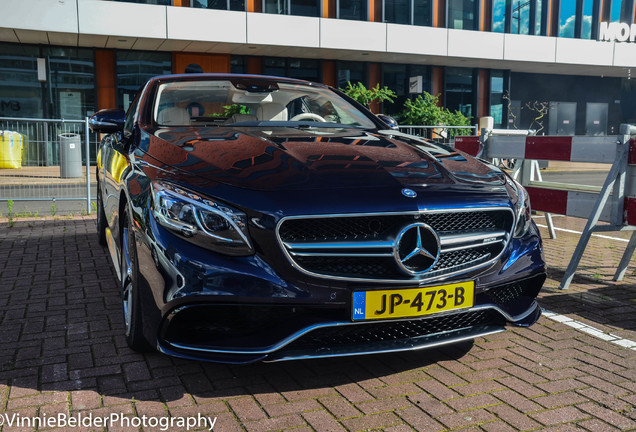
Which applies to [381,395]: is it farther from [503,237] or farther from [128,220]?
[128,220]

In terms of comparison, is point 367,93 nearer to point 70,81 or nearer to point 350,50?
point 350,50

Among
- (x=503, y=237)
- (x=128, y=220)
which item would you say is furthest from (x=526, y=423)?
(x=128, y=220)

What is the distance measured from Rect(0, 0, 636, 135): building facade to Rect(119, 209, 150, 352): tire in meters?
17.2

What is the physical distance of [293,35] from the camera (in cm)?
2112

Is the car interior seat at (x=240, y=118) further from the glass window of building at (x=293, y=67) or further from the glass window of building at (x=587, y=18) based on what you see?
the glass window of building at (x=587, y=18)

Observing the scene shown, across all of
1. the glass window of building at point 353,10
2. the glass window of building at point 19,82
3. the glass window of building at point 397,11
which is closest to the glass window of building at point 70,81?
the glass window of building at point 19,82

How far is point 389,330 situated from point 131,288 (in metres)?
1.35

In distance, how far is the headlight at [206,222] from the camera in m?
2.61

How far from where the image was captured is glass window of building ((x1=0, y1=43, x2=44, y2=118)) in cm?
1966

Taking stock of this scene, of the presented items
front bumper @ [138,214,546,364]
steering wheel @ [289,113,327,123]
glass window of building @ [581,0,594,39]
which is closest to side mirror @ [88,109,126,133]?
steering wheel @ [289,113,327,123]

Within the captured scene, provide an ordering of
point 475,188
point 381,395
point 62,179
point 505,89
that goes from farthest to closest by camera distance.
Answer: point 505,89 < point 62,179 < point 475,188 < point 381,395

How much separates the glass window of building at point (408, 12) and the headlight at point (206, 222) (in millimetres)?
21933

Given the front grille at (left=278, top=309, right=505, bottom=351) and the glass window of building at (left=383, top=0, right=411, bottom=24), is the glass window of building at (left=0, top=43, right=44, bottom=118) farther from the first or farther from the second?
the front grille at (left=278, top=309, right=505, bottom=351)

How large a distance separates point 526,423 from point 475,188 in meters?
1.11
